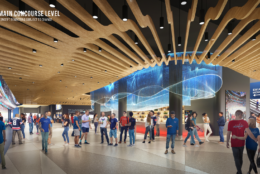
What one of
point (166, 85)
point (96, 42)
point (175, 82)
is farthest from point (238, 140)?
point (166, 85)

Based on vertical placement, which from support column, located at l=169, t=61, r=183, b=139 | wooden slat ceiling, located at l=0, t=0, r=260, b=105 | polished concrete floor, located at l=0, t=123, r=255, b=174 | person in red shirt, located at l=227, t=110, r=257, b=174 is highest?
wooden slat ceiling, located at l=0, t=0, r=260, b=105

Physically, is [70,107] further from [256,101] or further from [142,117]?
[256,101]

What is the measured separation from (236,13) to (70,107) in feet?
136

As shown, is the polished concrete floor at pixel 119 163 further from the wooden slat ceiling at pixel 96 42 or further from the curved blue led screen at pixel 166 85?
the curved blue led screen at pixel 166 85

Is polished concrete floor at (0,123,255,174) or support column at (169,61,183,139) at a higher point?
support column at (169,61,183,139)

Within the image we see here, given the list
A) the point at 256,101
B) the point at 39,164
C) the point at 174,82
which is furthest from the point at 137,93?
the point at 256,101

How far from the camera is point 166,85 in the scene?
35.0ft

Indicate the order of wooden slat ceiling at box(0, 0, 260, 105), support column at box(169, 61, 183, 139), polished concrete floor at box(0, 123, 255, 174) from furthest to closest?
support column at box(169, 61, 183, 139) → polished concrete floor at box(0, 123, 255, 174) → wooden slat ceiling at box(0, 0, 260, 105)

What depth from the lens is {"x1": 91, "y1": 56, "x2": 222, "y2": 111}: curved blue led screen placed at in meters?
10.2

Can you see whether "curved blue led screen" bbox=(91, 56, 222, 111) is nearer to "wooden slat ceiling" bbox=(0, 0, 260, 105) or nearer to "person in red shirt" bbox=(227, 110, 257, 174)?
A: "wooden slat ceiling" bbox=(0, 0, 260, 105)

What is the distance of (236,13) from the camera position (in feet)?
13.4

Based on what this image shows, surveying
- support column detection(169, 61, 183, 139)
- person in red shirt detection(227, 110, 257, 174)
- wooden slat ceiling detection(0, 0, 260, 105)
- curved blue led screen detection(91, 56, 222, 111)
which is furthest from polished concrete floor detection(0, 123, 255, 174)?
curved blue led screen detection(91, 56, 222, 111)

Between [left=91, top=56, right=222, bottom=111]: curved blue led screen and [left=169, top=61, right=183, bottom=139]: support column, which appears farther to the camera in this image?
[left=169, top=61, right=183, bottom=139]: support column

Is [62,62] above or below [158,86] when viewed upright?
above
